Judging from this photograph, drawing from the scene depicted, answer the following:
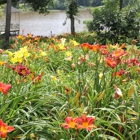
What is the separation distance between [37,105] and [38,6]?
45.9 feet

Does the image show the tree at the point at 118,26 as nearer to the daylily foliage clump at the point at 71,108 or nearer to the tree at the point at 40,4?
the tree at the point at 40,4

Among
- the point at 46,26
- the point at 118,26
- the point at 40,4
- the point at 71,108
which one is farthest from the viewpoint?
the point at 46,26

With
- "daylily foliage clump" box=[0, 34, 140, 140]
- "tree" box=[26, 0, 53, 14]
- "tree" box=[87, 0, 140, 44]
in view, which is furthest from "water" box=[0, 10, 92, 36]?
"daylily foliage clump" box=[0, 34, 140, 140]

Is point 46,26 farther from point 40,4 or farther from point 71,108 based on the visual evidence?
point 71,108

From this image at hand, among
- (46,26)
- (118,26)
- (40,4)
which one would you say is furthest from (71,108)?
(46,26)

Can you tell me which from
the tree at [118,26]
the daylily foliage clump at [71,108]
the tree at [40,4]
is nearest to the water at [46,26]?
the tree at [40,4]

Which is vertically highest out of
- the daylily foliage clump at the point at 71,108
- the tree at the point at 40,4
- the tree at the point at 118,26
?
the tree at the point at 40,4

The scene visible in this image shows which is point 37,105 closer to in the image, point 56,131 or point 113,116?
point 56,131

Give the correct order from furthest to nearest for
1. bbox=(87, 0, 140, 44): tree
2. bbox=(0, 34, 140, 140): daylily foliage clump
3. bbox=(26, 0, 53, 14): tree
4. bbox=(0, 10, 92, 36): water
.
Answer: bbox=(0, 10, 92, 36): water < bbox=(26, 0, 53, 14): tree < bbox=(87, 0, 140, 44): tree < bbox=(0, 34, 140, 140): daylily foliage clump

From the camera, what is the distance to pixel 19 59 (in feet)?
7.49

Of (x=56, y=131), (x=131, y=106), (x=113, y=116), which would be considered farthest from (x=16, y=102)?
(x=131, y=106)

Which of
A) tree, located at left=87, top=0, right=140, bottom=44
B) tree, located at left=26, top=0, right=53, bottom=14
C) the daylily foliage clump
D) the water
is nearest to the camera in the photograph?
the daylily foliage clump

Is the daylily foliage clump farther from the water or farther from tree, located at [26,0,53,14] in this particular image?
the water

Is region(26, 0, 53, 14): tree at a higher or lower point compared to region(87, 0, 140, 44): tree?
higher
